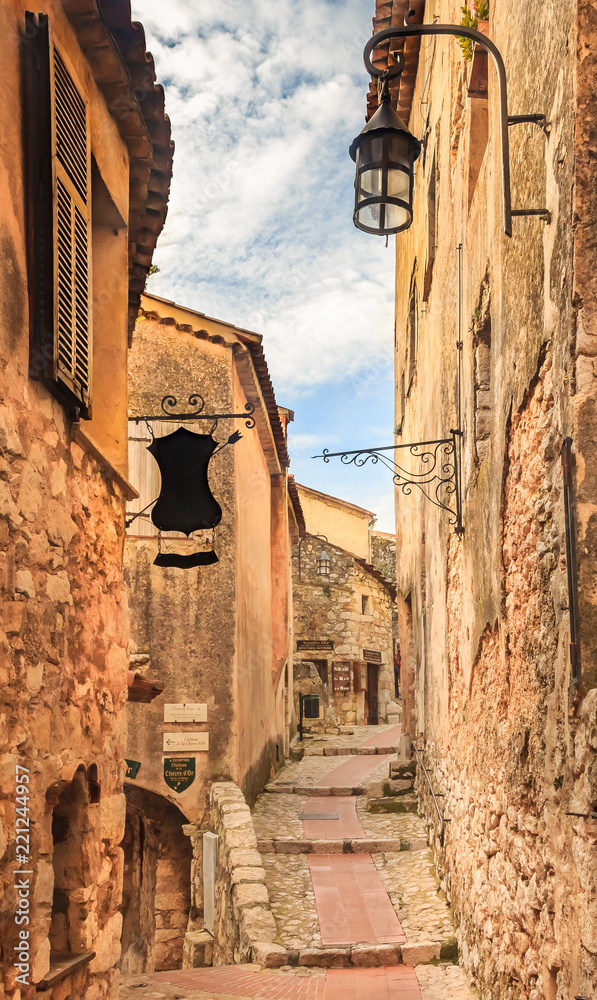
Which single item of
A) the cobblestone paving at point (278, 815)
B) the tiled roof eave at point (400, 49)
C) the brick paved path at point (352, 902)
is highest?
the tiled roof eave at point (400, 49)

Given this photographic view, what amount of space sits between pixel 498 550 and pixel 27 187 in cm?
311

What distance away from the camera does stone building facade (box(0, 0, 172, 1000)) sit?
140 inches

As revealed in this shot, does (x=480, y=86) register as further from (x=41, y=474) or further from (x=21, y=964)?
(x=21, y=964)

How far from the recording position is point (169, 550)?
12.0m

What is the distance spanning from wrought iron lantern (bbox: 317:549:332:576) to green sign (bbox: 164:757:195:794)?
1592cm

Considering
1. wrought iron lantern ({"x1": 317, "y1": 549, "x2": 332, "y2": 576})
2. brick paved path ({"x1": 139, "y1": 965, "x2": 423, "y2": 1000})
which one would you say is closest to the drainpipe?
brick paved path ({"x1": 139, "y1": 965, "x2": 423, "y2": 1000})

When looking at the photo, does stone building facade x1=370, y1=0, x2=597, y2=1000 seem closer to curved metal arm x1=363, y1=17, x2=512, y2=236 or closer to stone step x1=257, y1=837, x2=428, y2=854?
curved metal arm x1=363, y1=17, x2=512, y2=236

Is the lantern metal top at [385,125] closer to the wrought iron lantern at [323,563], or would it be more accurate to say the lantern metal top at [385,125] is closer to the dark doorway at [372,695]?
the wrought iron lantern at [323,563]

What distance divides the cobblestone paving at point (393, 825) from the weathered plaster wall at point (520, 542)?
2228mm

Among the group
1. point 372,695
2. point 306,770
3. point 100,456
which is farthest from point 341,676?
point 100,456

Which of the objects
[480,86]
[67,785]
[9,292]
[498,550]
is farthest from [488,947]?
[480,86]

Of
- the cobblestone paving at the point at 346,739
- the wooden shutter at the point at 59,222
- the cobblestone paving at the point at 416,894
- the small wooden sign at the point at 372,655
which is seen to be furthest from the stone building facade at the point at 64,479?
the small wooden sign at the point at 372,655

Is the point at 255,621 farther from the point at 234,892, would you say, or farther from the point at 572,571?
the point at 572,571

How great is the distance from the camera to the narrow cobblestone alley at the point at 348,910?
6.76m
